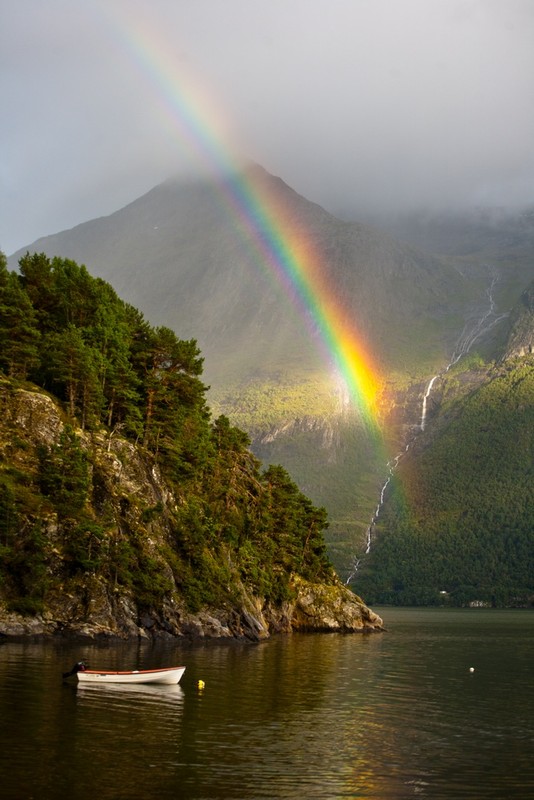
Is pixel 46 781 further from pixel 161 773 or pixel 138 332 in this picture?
pixel 138 332

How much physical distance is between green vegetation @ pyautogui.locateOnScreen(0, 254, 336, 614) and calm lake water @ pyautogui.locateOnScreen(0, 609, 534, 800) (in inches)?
495

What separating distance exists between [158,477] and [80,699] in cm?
6277

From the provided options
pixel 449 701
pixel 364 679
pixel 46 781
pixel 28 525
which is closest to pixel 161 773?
pixel 46 781

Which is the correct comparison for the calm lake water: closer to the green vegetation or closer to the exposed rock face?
the exposed rock face

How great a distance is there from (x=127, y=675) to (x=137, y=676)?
813 millimetres

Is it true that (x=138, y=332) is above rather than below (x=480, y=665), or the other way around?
above

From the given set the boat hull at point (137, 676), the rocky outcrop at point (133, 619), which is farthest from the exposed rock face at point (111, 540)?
the boat hull at point (137, 676)

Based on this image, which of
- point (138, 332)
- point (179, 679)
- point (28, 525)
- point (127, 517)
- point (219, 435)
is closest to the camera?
point (179, 679)

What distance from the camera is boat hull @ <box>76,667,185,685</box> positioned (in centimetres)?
6475

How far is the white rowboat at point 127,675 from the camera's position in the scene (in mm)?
64281

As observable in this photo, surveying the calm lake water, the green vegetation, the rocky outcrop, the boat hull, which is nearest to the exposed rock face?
the rocky outcrop

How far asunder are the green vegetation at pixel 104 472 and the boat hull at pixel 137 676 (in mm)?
31284

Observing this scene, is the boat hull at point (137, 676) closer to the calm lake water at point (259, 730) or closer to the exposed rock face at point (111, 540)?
the calm lake water at point (259, 730)

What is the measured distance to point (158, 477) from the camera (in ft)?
397
